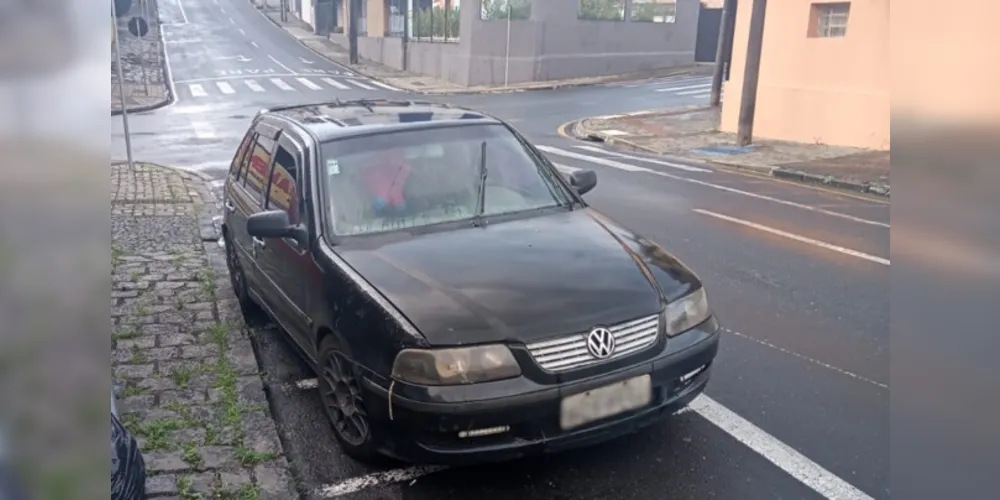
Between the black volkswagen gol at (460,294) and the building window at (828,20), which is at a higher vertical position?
the building window at (828,20)

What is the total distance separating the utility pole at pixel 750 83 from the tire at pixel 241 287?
12.3 meters

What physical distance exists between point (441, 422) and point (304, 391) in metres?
1.72

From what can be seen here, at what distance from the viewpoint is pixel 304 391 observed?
15.9ft

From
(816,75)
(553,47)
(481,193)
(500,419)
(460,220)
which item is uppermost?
(553,47)

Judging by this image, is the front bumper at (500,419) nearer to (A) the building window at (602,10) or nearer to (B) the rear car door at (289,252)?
(B) the rear car door at (289,252)

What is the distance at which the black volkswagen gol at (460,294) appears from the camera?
344 cm

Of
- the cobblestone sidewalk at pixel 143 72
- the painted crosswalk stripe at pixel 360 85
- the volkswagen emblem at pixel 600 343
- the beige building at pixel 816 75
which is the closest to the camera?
the volkswagen emblem at pixel 600 343

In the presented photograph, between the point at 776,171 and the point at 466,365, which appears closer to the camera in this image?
the point at 466,365

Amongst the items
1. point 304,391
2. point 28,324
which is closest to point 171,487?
point 304,391

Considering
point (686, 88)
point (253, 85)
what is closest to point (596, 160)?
point (686, 88)

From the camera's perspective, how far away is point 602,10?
3588cm

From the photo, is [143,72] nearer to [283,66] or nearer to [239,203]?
[283,66]

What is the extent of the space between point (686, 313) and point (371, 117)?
8.07ft

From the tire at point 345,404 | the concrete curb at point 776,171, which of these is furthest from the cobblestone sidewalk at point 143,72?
the tire at point 345,404
